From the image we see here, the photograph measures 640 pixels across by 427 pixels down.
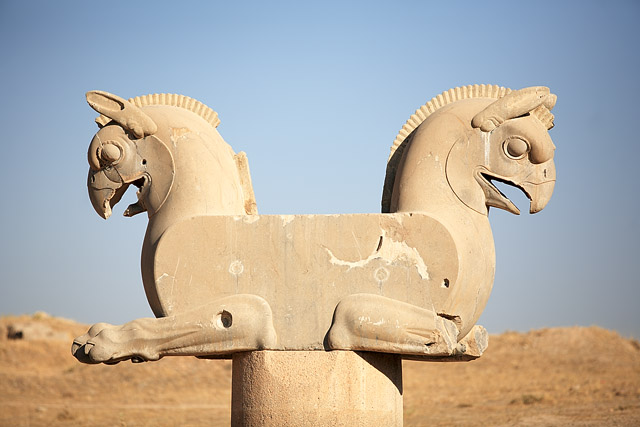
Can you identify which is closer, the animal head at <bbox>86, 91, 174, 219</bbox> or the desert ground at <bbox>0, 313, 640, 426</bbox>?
the animal head at <bbox>86, 91, 174, 219</bbox>

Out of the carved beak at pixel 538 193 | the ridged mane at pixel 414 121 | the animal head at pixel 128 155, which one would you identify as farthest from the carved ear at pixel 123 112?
the carved beak at pixel 538 193

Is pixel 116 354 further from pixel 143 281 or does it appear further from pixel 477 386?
pixel 477 386

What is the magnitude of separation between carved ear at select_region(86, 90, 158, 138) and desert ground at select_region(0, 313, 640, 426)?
840 centimetres

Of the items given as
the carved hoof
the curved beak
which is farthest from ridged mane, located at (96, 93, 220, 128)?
the curved beak

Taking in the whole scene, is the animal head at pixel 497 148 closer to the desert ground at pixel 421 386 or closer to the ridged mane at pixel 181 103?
the ridged mane at pixel 181 103

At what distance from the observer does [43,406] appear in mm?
16750

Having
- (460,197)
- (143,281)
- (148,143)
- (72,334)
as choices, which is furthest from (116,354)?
(72,334)

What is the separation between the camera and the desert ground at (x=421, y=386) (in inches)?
589

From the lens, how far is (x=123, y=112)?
22.8 ft

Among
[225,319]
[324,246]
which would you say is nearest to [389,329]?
[324,246]

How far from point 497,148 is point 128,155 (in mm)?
3082

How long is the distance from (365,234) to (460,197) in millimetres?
856

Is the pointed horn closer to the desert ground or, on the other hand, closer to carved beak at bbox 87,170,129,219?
carved beak at bbox 87,170,129,219

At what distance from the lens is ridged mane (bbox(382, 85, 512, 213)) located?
23.4 feet
